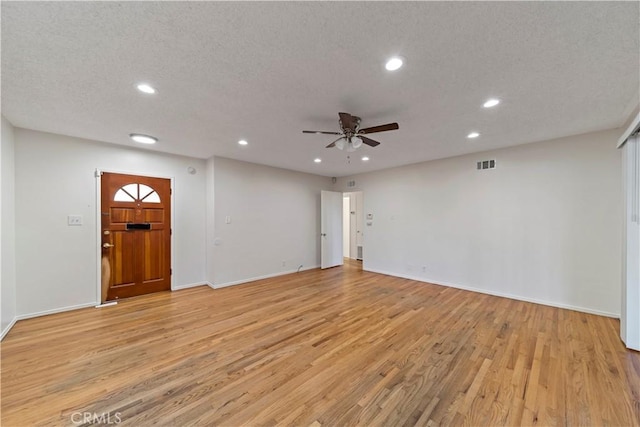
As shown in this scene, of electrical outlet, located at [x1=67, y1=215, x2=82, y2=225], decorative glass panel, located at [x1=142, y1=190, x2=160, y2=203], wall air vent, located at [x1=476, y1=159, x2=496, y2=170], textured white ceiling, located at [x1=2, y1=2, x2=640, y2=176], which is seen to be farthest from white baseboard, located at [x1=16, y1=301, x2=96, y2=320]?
wall air vent, located at [x1=476, y1=159, x2=496, y2=170]

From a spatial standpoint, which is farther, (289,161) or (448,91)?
(289,161)

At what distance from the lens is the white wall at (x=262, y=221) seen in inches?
191

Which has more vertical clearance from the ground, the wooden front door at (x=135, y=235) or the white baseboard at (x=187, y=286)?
the wooden front door at (x=135, y=235)

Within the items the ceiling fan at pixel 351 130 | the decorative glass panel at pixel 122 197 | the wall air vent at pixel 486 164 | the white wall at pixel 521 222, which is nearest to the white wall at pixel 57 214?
the decorative glass panel at pixel 122 197

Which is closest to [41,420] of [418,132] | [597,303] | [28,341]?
[28,341]

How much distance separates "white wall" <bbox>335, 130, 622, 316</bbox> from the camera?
135 inches

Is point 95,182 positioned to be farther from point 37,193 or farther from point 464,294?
point 464,294

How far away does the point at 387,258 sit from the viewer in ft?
19.3

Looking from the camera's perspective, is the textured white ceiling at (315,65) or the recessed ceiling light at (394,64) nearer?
the textured white ceiling at (315,65)

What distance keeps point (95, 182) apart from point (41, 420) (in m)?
3.39

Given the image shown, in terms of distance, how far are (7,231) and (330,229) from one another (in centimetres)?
568

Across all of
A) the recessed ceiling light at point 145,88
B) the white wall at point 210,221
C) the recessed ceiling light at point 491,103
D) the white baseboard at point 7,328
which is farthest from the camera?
the white wall at point 210,221

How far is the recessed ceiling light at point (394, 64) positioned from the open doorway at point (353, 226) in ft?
19.8

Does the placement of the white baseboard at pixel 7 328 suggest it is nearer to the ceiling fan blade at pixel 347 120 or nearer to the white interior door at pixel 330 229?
the ceiling fan blade at pixel 347 120
